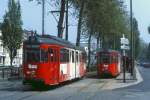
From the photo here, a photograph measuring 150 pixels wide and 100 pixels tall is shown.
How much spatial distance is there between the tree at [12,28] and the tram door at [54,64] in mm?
55458

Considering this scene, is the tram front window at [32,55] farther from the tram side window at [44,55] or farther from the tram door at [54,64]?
the tram door at [54,64]

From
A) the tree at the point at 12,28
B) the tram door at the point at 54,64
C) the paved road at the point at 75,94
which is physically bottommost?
the paved road at the point at 75,94

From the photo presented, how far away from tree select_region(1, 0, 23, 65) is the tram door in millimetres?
55458

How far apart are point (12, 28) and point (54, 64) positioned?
191 feet

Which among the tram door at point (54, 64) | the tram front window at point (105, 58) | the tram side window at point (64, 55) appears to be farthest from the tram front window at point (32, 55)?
the tram front window at point (105, 58)

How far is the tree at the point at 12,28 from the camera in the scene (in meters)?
88.7

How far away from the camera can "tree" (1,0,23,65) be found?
88688mm

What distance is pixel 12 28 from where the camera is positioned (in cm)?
8950

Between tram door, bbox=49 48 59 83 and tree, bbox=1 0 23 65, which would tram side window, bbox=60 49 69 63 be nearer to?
tram door, bbox=49 48 59 83

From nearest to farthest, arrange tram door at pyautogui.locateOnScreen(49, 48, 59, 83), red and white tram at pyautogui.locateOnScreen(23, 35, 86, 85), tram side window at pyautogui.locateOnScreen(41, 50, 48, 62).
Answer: red and white tram at pyautogui.locateOnScreen(23, 35, 86, 85), tram side window at pyautogui.locateOnScreen(41, 50, 48, 62), tram door at pyautogui.locateOnScreen(49, 48, 59, 83)

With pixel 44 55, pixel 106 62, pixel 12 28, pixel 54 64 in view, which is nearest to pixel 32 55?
pixel 44 55

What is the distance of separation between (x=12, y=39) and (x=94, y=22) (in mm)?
27554

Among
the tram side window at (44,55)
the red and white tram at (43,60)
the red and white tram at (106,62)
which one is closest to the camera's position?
the red and white tram at (43,60)

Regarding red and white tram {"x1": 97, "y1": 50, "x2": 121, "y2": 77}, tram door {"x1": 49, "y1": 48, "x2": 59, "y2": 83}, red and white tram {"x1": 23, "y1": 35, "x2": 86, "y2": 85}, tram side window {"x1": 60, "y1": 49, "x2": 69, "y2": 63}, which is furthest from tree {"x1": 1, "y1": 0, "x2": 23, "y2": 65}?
tram door {"x1": 49, "y1": 48, "x2": 59, "y2": 83}
